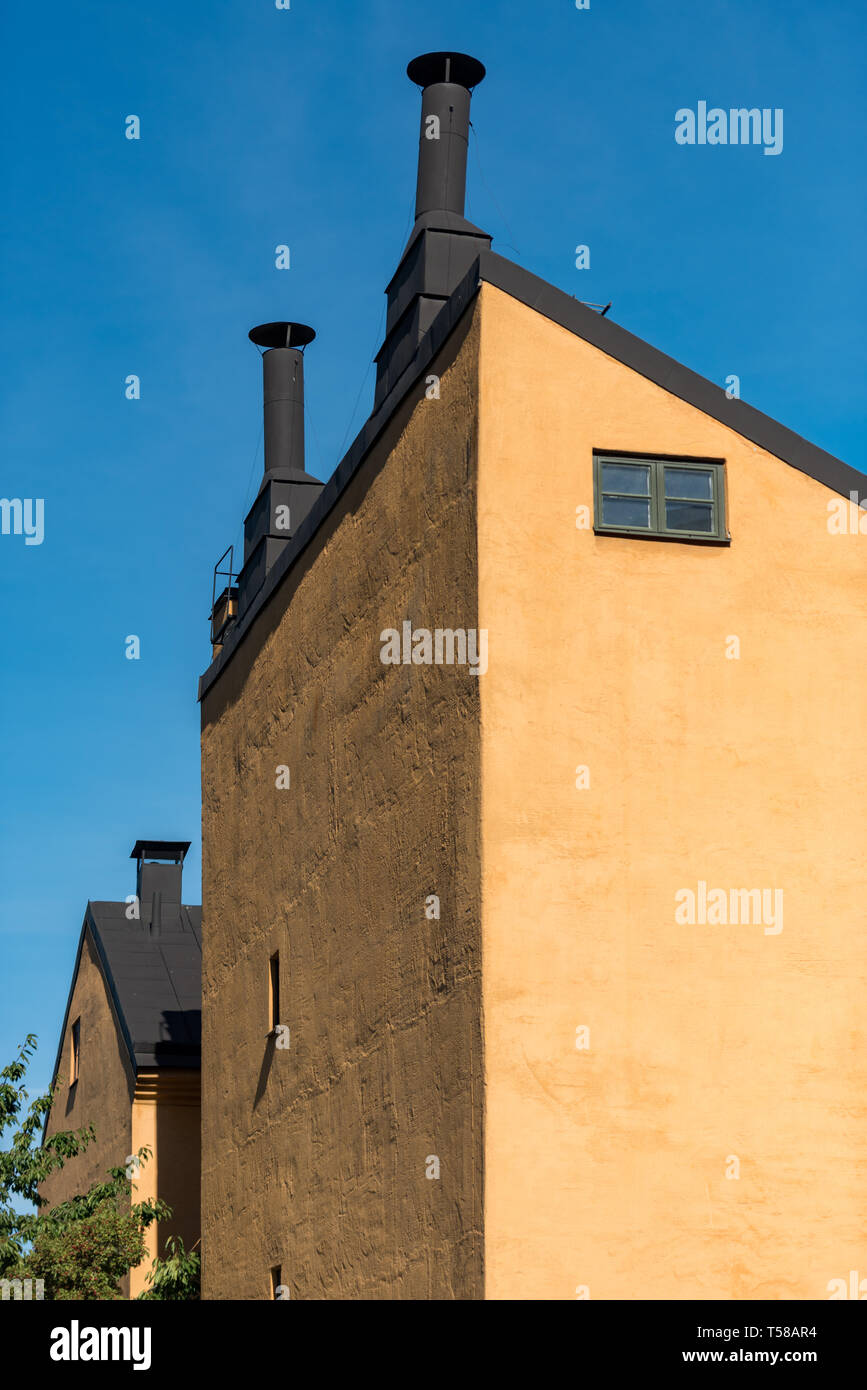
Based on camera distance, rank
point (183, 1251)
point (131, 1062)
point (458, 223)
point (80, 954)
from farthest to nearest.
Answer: point (80, 954)
point (131, 1062)
point (183, 1251)
point (458, 223)

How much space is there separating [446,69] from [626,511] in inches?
248

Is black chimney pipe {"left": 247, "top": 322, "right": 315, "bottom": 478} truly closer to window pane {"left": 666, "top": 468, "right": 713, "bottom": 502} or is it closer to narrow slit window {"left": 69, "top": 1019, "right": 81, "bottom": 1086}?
window pane {"left": 666, "top": 468, "right": 713, "bottom": 502}

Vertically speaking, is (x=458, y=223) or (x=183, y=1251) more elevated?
(x=458, y=223)

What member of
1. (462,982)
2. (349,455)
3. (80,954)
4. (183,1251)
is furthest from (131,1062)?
(462,982)

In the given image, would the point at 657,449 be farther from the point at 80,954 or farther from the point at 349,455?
the point at 80,954

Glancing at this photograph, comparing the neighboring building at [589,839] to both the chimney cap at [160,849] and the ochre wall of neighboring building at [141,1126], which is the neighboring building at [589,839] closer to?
the ochre wall of neighboring building at [141,1126]

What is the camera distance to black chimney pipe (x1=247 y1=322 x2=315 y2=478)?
24.5 m

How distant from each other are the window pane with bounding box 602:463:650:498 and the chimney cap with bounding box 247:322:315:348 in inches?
375

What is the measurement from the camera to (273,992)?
20.8m

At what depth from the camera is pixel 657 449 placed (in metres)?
16.2

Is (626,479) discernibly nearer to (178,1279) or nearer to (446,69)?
(446,69)

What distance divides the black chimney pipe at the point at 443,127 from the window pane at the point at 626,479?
173 inches
